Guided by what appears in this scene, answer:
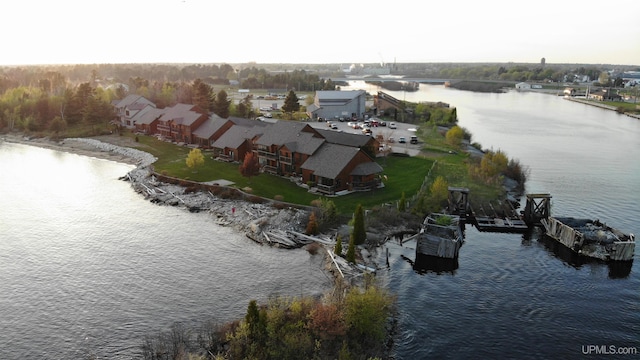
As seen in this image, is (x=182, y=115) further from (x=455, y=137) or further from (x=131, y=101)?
(x=455, y=137)

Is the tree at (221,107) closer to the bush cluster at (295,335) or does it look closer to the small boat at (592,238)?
the small boat at (592,238)

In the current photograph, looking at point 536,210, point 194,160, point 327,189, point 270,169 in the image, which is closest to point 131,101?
point 194,160

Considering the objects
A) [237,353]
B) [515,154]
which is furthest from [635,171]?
[237,353]

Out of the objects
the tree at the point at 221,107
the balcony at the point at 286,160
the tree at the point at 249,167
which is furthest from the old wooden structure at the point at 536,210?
the tree at the point at 221,107

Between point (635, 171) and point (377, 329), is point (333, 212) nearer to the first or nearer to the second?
point (377, 329)

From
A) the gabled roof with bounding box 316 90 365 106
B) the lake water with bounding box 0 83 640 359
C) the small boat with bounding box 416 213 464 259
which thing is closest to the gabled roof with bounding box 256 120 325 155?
the lake water with bounding box 0 83 640 359

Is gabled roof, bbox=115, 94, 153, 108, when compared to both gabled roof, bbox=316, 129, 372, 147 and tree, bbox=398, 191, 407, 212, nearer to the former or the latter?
gabled roof, bbox=316, 129, 372, 147
